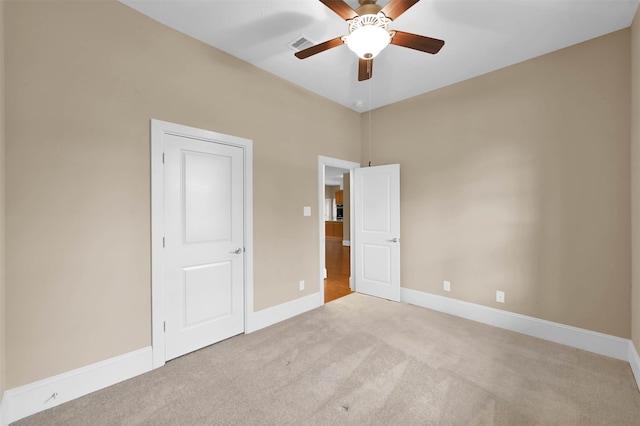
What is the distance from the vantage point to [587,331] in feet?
8.55

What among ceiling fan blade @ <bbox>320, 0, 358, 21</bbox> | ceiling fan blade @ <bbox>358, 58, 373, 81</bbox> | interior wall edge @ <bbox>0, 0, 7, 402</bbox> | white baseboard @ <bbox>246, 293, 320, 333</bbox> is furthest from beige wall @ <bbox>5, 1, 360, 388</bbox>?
ceiling fan blade @ <bbox>320, 0, 358, 21</bbox>

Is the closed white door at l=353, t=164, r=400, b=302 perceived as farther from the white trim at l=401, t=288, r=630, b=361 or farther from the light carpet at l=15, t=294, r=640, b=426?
the light carpet at l=15, t=294, r=640, b=426

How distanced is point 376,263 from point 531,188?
7.17 feet

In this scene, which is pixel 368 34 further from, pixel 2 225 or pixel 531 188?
pixel 2 225

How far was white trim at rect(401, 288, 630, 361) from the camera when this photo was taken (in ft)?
8.16

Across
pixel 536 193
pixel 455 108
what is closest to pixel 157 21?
pixel 455 108

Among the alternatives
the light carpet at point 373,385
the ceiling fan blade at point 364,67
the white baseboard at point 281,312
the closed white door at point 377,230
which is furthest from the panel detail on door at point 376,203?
the ceiling fan blade at point 364,67

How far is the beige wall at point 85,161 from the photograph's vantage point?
1.78 meters

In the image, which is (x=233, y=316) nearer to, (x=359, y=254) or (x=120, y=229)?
(x=120, y=229)

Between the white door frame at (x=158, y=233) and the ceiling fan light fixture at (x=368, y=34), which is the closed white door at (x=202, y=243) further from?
the ceiling fan light fixture at (x=368, y=34)

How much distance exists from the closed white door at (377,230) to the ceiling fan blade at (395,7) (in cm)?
236

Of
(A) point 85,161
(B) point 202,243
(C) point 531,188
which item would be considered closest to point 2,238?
(A) point 85,161

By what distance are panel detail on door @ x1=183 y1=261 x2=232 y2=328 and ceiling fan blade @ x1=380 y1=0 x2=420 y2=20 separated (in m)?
2.58

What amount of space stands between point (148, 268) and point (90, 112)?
51.1 inches
